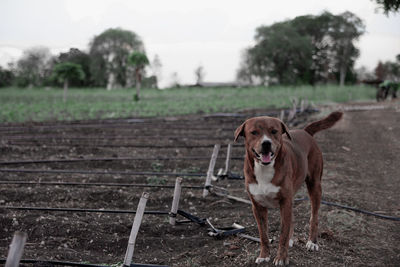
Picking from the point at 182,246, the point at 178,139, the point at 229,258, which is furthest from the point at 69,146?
the point at 229,258

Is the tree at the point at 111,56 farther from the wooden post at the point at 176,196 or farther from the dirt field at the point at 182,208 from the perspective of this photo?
the wooden post at the point at 176,196

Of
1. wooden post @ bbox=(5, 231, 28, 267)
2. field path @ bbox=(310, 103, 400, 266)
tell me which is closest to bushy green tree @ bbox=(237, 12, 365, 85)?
field path @ bbox=(310, 103, 400, 266)

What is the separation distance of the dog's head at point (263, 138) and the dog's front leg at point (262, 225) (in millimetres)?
517

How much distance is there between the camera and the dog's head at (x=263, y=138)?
3.03 metres

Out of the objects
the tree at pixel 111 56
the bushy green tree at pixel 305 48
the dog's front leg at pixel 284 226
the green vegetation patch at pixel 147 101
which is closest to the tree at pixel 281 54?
the bushy green tree at pixel 305 48

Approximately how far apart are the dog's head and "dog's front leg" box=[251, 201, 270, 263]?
52 cm

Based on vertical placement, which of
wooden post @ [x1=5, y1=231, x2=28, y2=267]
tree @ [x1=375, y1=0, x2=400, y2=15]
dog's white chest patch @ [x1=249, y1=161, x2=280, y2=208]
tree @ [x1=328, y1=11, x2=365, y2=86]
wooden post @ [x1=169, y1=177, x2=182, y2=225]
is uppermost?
tree @ [x1=328, y1=11, x2=365, y2=86]

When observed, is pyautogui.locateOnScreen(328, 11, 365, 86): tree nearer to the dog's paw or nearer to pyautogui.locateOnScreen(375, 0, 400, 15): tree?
pyautogui.locateOnScreen(375, 0, 400, 15): tree

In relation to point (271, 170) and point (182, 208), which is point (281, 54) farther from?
point (271, 170)

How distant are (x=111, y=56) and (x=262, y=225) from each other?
40.7 metres

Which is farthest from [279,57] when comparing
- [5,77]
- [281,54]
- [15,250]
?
[15,250]

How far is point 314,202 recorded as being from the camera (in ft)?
12.8

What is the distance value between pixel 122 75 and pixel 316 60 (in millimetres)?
19867

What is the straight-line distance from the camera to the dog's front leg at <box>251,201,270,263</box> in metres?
3.45
